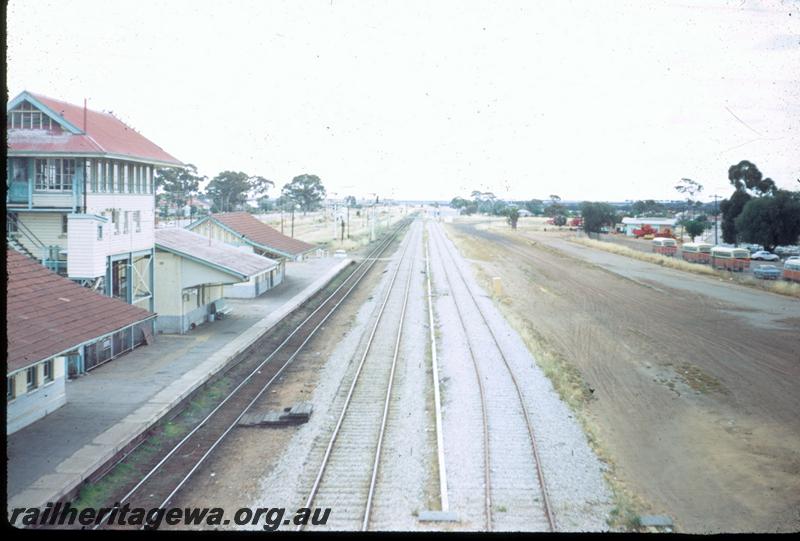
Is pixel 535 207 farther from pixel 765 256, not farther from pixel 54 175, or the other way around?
pixel 54 175

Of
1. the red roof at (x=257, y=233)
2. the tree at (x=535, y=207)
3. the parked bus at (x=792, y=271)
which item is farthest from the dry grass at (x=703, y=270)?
the tree at (x=535, y=207)

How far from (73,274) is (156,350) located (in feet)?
10.3

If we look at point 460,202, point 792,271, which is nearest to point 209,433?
point 792,271

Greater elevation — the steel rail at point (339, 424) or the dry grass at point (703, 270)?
the dry grass at point (703, 270)

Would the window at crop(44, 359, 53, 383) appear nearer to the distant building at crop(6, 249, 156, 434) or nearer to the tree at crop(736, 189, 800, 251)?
the distant building at crop(6, 249, 156, 434)

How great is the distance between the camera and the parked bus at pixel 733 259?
121 feet

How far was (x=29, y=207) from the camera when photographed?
15.1 m

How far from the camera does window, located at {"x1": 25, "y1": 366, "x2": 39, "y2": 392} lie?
36.5ft

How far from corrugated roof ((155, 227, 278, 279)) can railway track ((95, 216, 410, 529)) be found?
110 inches

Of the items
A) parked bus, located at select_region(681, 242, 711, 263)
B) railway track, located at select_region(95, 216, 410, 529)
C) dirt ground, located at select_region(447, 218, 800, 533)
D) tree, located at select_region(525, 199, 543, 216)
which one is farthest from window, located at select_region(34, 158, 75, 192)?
tree, located at select_region(525, 199, 543, 216)

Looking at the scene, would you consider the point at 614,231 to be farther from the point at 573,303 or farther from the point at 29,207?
the point at 29,207

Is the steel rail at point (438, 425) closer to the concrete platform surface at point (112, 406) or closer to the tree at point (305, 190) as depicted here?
the concrete platform surface at point (112, 406)

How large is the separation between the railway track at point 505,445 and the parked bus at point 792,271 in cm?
1938

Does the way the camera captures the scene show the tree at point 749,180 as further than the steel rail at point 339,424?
Yes
